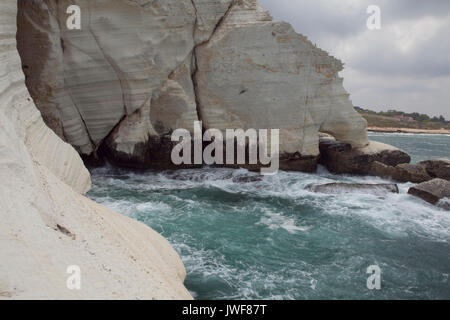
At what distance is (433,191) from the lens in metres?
12.8

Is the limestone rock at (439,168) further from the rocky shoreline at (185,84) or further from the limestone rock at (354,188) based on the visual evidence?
the limestone rock at (354,188)

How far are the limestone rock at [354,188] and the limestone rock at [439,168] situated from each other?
3.62 metres

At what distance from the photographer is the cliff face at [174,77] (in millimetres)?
13555

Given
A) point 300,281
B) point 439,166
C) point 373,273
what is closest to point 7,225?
point 300,281

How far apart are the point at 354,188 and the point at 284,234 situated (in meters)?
5.66

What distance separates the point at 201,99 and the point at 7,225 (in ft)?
42.5

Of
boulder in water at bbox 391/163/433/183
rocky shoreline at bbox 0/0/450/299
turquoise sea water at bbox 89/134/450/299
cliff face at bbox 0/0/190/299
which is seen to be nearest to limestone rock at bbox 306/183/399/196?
rocky shoreline at bbox 0/0/450/299

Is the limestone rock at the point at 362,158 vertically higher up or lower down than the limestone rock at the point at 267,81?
lower down

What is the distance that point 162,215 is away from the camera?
10461 mm

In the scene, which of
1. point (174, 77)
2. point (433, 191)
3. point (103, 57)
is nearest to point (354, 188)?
point (433, 191)

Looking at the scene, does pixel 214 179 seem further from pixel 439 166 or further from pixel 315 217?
pixel 439 166

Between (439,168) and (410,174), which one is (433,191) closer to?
(410,174)

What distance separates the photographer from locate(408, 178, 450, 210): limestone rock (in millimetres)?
12562

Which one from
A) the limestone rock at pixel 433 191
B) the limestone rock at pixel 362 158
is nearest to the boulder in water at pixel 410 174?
the limestone rock at pixel 362 158
